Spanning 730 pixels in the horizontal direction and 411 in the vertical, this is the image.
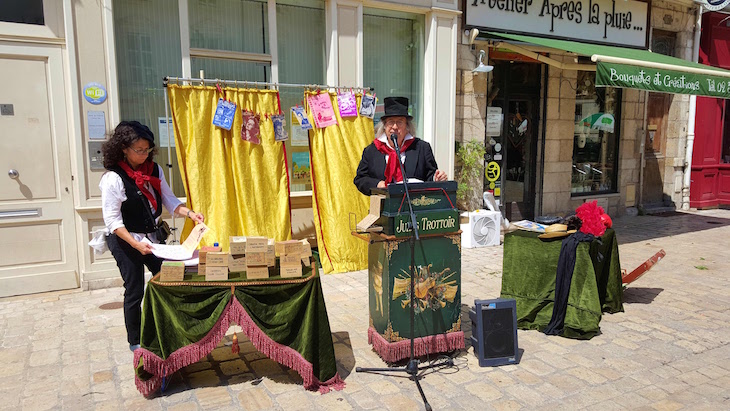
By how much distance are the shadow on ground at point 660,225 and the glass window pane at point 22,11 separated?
8463 mm

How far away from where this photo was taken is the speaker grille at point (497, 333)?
3.77m

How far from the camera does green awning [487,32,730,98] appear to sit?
21.7 ft

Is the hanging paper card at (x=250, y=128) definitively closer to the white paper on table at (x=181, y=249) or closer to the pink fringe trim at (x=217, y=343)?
the white paper on table at (x=181, y=249)

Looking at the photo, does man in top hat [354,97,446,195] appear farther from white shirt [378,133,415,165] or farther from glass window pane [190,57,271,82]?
glass window pane [190,57,271,82]

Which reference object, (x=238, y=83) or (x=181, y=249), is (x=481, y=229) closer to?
(x=238, y=83)

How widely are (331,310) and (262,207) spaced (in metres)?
1.69

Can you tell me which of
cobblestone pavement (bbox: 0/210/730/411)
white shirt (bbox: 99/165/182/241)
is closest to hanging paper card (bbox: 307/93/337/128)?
cobblestone pavement (bbox: 0/210/730/411)

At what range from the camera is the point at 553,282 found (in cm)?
447

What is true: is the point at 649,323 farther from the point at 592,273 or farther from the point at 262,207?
the point at 262,207

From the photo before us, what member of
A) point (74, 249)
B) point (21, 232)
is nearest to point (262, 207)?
point (74, 249)

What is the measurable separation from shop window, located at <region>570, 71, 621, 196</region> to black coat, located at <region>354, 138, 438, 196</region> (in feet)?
21.6

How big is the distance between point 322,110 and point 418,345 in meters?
3.54

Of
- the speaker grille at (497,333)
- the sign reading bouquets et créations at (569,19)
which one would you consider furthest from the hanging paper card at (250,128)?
the sign reading bouquets et créations at (569,19)

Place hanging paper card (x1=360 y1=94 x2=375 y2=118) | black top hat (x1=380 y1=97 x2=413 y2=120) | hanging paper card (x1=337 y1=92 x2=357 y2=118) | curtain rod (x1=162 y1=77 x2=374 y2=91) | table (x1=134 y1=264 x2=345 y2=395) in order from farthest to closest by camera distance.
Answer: hanging paper card (x1=360 y1=94 x2=375 y2=118) → hanging paper card (x1=337 y1=92 x2=357 y2=118) → curtain rod (x1=162 y1=77 x2=374 y2=91) → black top hat (x1=380 y1=97 x2=413 y2=120) → table (x1=134 y1=264 x2=345 y2=395)
